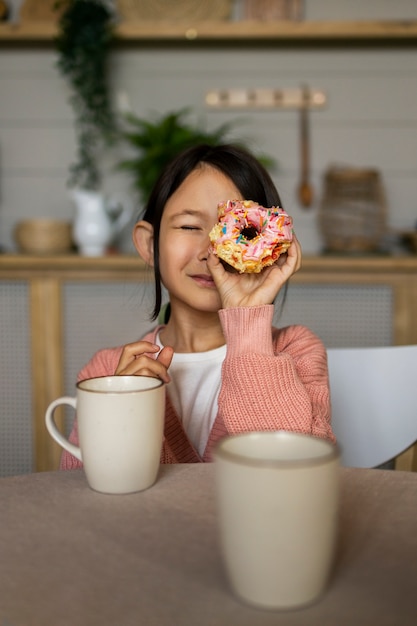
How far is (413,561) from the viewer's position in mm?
528

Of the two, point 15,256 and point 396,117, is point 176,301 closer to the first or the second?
point 15,256

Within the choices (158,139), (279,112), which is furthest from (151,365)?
(279,112)

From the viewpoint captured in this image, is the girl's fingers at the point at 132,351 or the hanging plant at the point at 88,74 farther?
the hanging plant at the point at 88,74

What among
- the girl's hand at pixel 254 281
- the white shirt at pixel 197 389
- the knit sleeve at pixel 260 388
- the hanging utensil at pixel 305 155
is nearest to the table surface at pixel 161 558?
the knit sleeve at pixel 260 388

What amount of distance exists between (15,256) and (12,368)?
38 cm

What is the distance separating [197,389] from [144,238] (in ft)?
1.01

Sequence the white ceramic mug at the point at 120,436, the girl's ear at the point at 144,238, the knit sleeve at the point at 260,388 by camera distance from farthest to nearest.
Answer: the girl's ear at the point at 144,238
the knit sleeve at the point at 260,388
the white ceramic mug at the point at 120,436

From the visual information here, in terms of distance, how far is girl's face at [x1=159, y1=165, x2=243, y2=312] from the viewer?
1.23 m

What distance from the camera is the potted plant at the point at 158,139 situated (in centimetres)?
255

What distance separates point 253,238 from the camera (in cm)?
107

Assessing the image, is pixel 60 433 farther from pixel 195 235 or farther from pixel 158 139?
pixel 158 139

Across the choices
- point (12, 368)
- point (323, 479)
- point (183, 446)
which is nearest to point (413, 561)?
point (323, 479)

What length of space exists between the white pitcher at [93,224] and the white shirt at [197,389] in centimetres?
129

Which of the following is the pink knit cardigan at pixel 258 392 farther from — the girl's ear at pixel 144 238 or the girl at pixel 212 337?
the girl's ear at pixel 144 238
